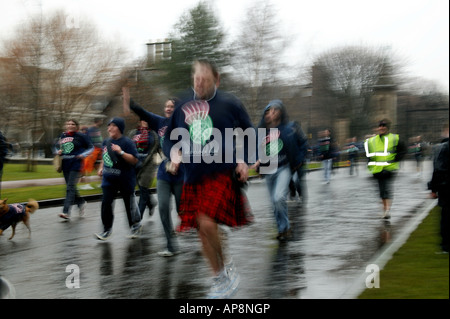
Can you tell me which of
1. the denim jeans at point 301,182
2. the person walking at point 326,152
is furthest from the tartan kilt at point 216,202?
the person walking at point 326,152

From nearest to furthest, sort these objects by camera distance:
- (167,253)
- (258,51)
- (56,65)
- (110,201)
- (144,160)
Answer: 1. (167,253)
2. (110,201)
3. (144,160)
4. (56,65)
5. (258,51)

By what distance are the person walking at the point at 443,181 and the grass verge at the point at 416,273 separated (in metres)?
0.23

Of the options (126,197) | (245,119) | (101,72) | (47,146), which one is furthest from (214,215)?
(47,146)

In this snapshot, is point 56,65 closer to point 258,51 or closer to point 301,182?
point 258,51

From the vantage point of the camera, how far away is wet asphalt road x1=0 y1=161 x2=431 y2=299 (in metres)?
5.05

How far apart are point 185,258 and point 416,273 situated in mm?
2526

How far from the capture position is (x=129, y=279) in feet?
18.0

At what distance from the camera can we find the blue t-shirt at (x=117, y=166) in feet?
25.4

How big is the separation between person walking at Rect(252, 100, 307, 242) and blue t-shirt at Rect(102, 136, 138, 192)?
5.57 ft

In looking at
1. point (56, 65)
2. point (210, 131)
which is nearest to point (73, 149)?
point (210, 131)

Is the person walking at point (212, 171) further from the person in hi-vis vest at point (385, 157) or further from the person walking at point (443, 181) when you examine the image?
the person in hi-vis vest at point (385, 157)

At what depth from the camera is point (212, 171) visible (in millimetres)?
4609

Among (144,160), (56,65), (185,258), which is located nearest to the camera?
(185,258)

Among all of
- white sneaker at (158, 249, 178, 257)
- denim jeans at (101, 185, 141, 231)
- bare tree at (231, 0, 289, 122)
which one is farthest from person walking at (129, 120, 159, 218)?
bare tree at (231, 0, 289, 122)
